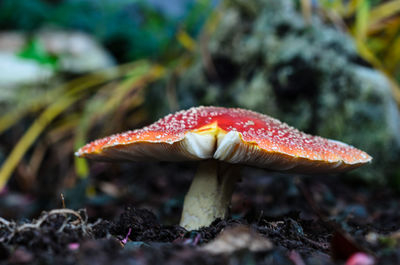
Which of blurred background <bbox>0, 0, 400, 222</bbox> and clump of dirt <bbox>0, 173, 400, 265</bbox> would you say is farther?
blurred background <bbox>0, 0, 400, 222</bbox>

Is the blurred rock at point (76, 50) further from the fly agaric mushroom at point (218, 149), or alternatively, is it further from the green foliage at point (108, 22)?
the fly agaric mushroom at point (218, 149)

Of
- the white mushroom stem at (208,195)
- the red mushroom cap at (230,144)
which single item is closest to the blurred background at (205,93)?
the white mushroom stem at (208,195)

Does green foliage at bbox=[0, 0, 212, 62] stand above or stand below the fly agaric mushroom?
above

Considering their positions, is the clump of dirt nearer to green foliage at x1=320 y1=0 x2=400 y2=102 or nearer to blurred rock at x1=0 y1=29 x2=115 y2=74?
green foliage at x1=320 y1=0 x2=400 y2=102

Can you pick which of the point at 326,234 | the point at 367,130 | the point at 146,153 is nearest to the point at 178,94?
the point at 367,130

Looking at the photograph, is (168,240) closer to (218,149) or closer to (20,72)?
(218,149)

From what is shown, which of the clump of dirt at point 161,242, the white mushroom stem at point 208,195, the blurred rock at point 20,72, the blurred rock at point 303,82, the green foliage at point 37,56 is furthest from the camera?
the blurred rock at point 20,72

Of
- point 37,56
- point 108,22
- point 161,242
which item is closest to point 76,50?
point 108,22

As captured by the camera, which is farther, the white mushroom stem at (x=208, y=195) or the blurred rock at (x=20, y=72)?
the blurred rock at (x=20, y=72)

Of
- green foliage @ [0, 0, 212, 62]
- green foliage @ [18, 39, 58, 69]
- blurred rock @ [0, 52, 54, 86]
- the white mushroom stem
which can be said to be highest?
green foliage @ [0, 0, 212, 62]

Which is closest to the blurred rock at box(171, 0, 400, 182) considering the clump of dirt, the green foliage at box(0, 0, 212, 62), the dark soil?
the dark soil
